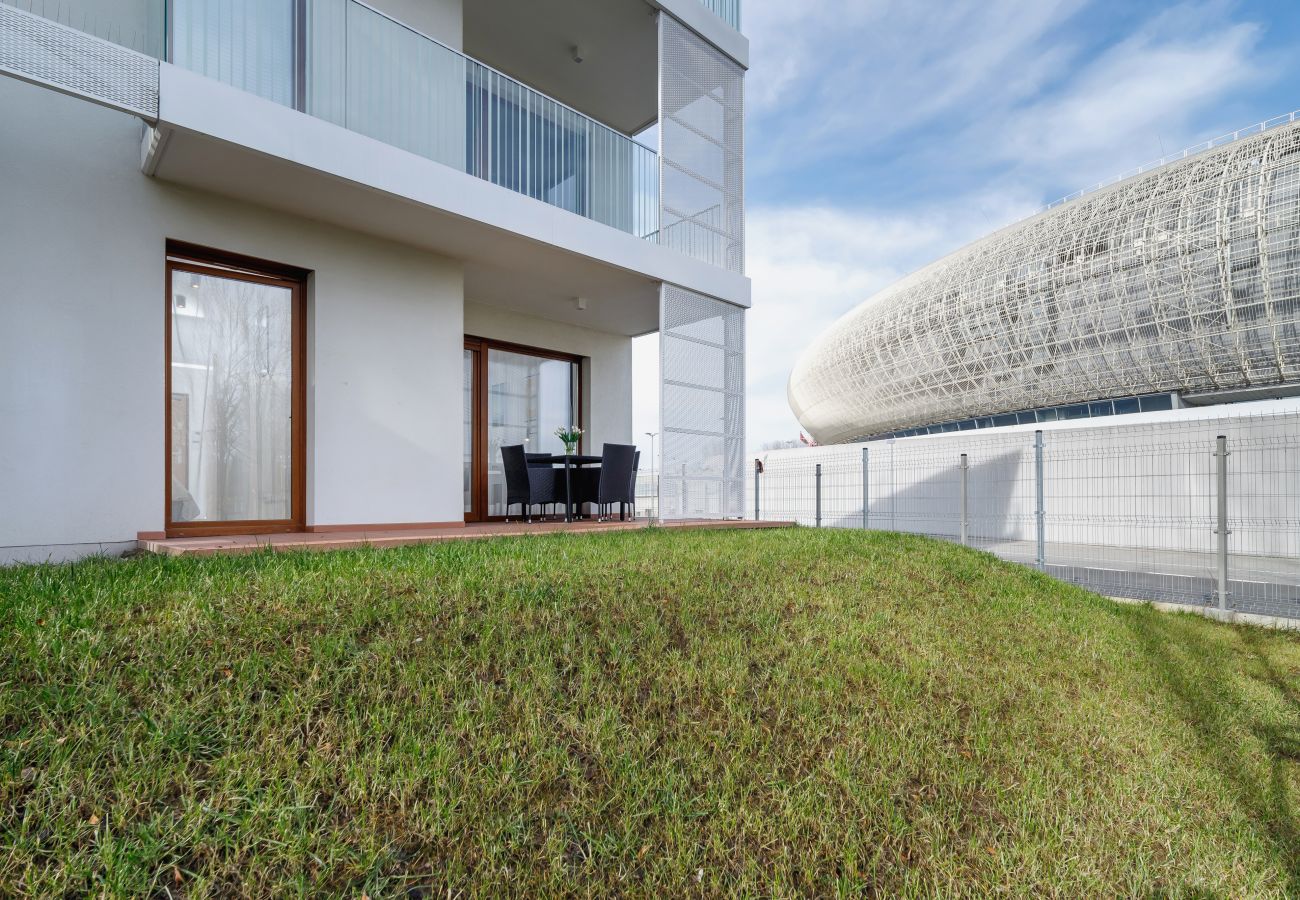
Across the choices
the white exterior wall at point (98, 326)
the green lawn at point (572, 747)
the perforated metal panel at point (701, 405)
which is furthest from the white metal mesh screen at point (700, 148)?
the green lawn at point (572, 747)

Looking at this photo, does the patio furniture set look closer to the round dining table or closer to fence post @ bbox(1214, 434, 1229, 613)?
the round dining table

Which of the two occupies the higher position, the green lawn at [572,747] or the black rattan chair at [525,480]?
the black rattan chair at [525,480]

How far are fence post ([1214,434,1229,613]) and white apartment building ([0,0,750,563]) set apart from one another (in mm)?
5494

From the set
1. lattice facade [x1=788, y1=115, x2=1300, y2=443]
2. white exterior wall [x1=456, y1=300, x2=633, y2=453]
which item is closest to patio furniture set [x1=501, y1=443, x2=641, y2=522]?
white exterior wall [x1=456, y1=300, x2=633, y2=453]

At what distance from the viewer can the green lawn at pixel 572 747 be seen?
2.03 m

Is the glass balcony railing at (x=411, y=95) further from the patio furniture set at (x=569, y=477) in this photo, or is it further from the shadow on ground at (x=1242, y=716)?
the shadow on ground at (x=1242, y=716)

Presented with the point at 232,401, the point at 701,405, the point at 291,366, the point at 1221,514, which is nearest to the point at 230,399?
the point at 232,401

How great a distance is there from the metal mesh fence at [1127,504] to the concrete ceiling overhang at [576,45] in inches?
292

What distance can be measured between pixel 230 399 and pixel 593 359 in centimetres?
561

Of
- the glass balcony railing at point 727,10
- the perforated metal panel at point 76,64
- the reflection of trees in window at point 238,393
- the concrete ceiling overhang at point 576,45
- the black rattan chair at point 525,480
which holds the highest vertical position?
the glass balcony railing at point 727,10

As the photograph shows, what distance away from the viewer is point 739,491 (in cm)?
958

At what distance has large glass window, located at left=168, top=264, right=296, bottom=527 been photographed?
6156mm

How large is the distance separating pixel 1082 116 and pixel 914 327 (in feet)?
55.3

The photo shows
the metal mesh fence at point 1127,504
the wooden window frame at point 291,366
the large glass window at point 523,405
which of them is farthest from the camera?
the large glass window at point 523,405
